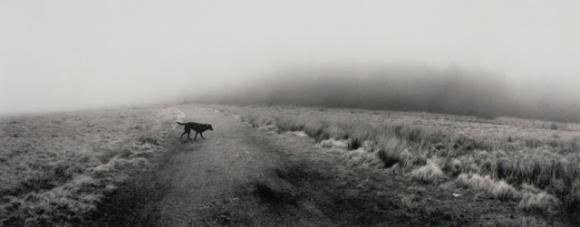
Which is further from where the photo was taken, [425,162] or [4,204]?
[425,162]

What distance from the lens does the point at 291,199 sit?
7.57m

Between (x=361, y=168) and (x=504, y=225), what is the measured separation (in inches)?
179

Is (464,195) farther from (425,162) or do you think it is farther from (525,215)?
(425,162)

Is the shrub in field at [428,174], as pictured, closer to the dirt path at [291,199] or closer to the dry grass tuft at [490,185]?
the dirt path at [291,199]

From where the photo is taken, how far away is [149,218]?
6.71m

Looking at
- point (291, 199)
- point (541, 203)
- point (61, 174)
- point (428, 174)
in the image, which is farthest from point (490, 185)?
point (61, 174)

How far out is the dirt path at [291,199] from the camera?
21.2 ft

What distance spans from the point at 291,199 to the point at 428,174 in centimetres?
436

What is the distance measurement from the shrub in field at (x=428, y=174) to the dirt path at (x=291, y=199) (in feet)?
1.27

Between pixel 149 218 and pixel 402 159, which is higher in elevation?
pixel 402 159

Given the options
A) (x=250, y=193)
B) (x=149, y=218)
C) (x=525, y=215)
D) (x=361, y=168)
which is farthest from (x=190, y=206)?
(x=525, y=215)

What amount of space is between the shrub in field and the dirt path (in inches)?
15.3

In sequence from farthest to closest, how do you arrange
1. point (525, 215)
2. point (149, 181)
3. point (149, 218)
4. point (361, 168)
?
point (361, 168), point (149, 181), point (149, 218), point (525, 215)

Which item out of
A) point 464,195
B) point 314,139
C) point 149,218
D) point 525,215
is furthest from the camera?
point 314,139
